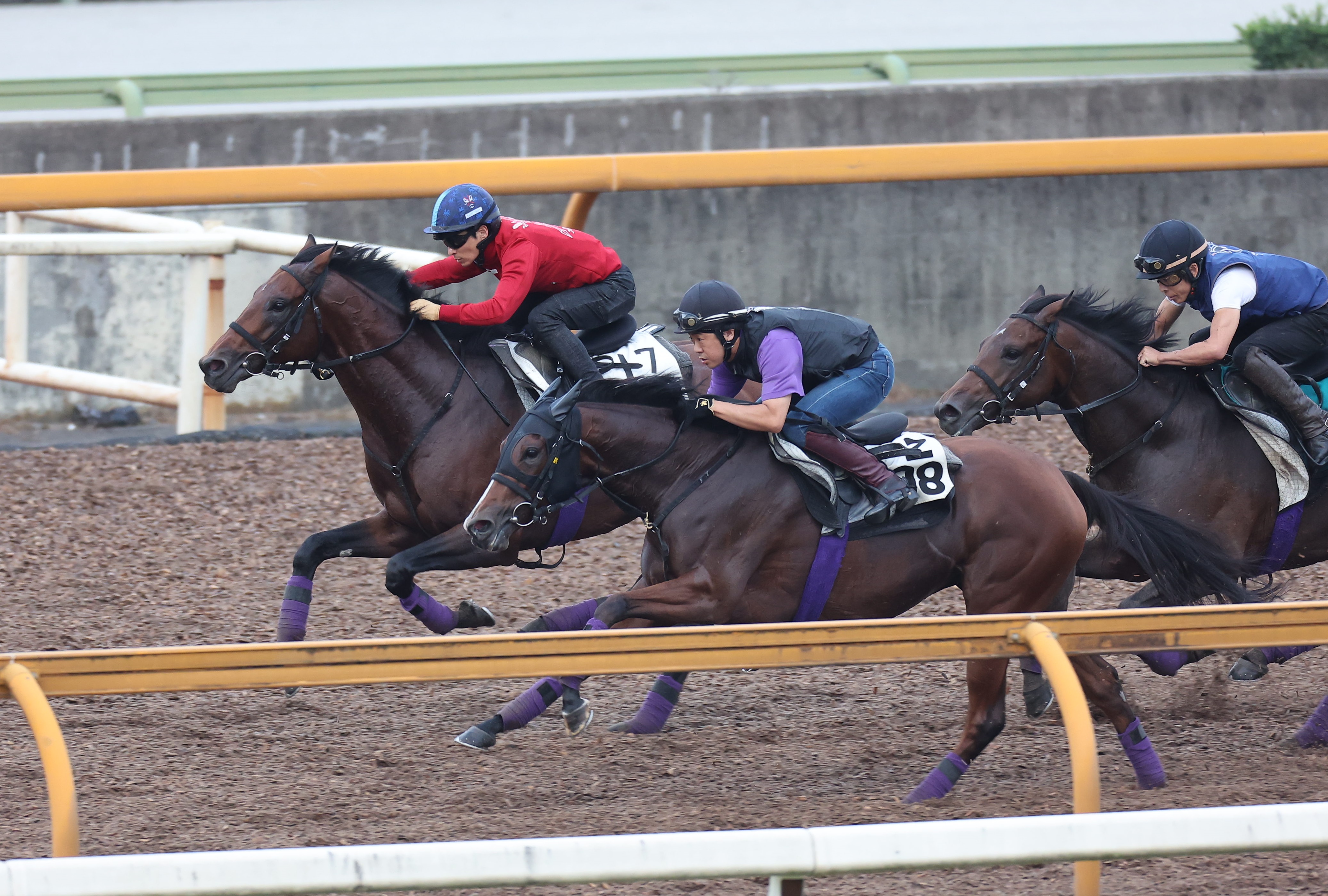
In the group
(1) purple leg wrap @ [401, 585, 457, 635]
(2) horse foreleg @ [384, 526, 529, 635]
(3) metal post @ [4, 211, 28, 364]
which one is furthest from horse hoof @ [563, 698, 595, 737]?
(3) metal post @ [4, 211, 28, 364]

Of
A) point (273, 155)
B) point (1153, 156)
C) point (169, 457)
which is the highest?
point (1153, 156)

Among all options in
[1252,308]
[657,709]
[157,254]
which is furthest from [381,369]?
[1252,308]

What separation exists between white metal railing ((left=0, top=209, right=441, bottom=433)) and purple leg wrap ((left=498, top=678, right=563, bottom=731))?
3447 millimetres

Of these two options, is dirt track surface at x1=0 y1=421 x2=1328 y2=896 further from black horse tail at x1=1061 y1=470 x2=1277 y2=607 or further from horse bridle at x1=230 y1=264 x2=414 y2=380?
horse bridle at x1=230 y1=264 x2=414 y2=380

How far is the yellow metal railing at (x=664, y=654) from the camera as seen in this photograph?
131 inches

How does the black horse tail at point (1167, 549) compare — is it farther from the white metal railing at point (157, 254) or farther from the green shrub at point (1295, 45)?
the green shrub at point (1295, 45)

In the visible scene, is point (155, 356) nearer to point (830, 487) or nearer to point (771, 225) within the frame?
point (771, 225)

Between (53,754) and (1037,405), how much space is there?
3.65 metres

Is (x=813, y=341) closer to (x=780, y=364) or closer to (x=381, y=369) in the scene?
(x=780, y=364)

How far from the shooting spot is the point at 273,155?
10547mm

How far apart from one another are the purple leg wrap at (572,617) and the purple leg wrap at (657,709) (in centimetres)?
34

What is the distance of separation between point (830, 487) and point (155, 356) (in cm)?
596

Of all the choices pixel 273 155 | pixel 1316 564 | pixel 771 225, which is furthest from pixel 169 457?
pixel 1316 564

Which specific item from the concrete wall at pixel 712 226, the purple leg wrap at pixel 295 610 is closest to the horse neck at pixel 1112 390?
the purple leg wrap at pixel 295 610
